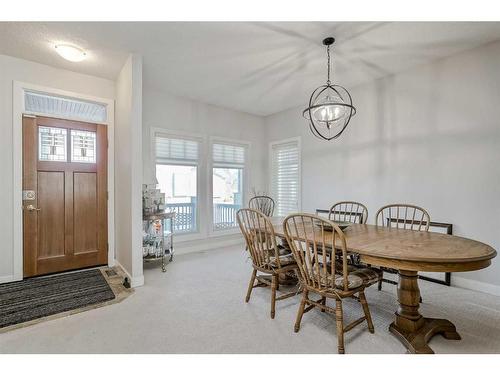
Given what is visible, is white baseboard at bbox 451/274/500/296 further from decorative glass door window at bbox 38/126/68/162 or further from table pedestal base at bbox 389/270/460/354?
decorative glass door window at bbox 38/126/68/162

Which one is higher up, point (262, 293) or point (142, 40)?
point (142, 40)

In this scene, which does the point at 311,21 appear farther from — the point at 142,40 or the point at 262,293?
the point at 262,293

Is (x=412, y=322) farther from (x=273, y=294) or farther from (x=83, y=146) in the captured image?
(x=83, y=146)

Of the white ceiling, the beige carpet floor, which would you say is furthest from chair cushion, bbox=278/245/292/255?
the white ceiling

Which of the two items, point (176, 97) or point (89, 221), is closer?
point (89, 221)

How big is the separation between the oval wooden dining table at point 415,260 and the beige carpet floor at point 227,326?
96 millimetres

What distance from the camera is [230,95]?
14.2 feet

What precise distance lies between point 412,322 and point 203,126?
4.12 m

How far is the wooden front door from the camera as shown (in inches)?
121

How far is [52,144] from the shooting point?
3.24 meters

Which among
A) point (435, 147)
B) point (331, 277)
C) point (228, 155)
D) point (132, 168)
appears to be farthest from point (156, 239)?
point (435, 147)
